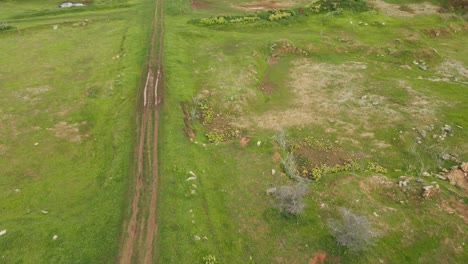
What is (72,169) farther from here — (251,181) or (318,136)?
(318,136)

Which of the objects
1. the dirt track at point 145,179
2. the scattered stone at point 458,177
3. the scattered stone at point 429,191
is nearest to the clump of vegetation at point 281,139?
the dirt track at point 145,179

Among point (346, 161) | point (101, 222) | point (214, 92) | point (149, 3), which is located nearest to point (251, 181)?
point (346, 161)

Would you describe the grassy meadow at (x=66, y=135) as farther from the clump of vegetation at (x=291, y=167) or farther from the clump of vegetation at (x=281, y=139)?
the clump of vegetation at (x=281, y=139)

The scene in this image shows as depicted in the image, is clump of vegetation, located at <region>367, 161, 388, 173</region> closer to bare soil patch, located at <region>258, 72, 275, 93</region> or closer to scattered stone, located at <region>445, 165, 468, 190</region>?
scattered stone, located at <region>445, 165, 468, 190</region>

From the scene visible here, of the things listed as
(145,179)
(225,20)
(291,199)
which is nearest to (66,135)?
(145,179)

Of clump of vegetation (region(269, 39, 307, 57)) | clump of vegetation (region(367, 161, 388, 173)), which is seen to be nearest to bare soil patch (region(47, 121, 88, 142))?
clump of vegetation (region(367, 161, 388, 173))

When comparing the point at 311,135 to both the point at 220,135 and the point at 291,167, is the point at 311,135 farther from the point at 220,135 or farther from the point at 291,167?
the point at 220,135
